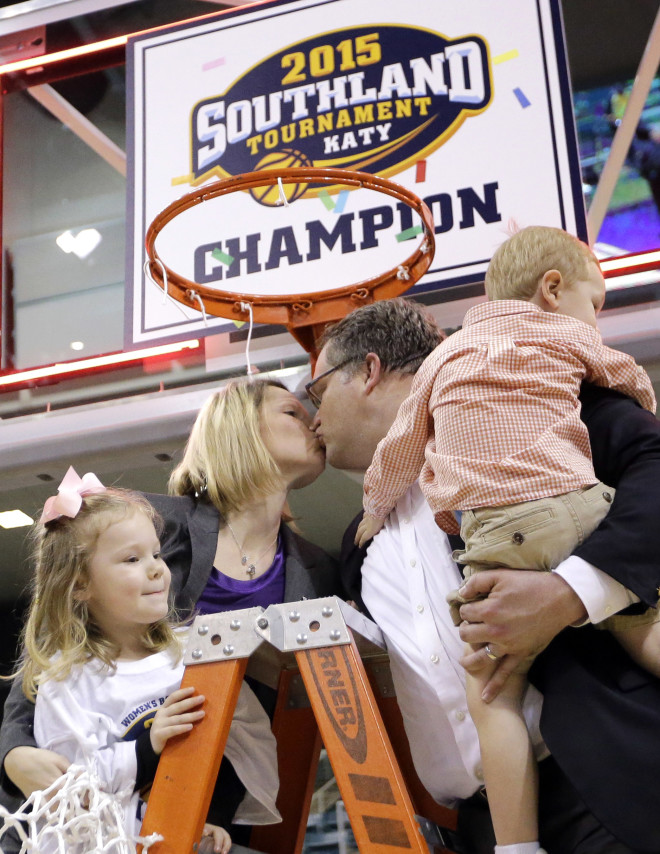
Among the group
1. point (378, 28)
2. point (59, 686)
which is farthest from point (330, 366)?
point (378, 28)

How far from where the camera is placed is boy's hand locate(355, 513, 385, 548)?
186 centimetres

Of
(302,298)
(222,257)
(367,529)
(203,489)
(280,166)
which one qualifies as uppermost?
(280,166)

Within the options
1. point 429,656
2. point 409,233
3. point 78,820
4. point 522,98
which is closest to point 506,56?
point 522,98

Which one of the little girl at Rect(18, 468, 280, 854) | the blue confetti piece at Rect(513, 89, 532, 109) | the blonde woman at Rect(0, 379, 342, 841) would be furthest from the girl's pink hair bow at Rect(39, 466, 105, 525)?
the blue confetti piece at Rect(513, 89, 532, 109)

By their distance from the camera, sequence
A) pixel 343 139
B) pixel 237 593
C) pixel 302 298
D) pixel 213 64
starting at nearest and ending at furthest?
pixel 237 593, pixel 302 298, pixel 343 139, pixel 213 64

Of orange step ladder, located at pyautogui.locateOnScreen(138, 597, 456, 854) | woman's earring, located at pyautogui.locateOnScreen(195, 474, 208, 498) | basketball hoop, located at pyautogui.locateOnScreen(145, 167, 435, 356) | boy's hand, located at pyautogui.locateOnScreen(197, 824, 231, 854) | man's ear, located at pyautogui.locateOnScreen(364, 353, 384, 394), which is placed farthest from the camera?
basketball hoop, located at pyautogui.locateOnScreen(145, 167, 435, 356)

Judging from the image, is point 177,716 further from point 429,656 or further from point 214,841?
point 429,656

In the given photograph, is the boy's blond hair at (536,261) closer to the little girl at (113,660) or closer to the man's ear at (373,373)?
the man's ear at (373,373)

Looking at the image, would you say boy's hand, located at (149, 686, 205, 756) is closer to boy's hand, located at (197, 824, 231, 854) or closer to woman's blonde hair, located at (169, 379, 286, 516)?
boy's hand, located at (197, 824, 231, 854)

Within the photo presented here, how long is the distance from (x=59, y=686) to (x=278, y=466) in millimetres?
799

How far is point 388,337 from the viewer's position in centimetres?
220

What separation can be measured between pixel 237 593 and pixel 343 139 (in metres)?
1.74

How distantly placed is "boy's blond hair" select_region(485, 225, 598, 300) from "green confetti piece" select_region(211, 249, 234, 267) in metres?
1.45

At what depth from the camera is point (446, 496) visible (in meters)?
1.45
